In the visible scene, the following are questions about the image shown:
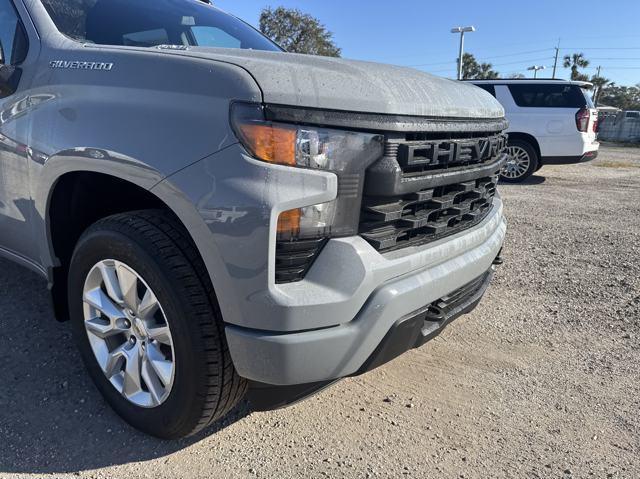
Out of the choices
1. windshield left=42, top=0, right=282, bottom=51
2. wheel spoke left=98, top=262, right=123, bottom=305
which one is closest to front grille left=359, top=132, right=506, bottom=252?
wheel spoke left=98, top=262, right=123, bottom=305

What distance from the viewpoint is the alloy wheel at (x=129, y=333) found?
6.48 ft

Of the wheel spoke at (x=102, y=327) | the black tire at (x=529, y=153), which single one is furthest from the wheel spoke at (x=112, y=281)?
the black tire at (x=529, y=153)

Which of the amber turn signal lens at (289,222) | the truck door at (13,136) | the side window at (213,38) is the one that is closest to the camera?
the amber turn signal lens at (289,222)

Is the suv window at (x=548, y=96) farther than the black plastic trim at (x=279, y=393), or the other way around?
the suv window at (x=548, y=96)

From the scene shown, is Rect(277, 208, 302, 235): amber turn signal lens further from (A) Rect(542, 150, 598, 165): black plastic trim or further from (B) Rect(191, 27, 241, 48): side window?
(A) Rect(542, 150, 598, 165): black plastic trim

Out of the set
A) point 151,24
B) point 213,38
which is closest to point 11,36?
point 151,24

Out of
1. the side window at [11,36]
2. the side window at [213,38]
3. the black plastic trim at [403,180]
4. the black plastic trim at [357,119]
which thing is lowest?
the black plastic trim at [403,180]

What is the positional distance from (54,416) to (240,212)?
1.48 metres

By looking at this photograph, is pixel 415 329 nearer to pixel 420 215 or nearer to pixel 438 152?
pixel 420 215

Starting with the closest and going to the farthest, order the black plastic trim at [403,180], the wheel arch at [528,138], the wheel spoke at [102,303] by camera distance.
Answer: the black plastic trim at [403,180]
the wheel spoke at [102,303]
the wheel arch at [528,138]

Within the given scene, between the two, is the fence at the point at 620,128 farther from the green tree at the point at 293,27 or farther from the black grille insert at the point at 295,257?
the black grille insert at the point at 295,257

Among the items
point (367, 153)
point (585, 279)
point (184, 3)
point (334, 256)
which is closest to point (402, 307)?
point (334, 256)

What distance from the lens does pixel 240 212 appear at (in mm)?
1627

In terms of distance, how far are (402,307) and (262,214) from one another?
624 millimetres
